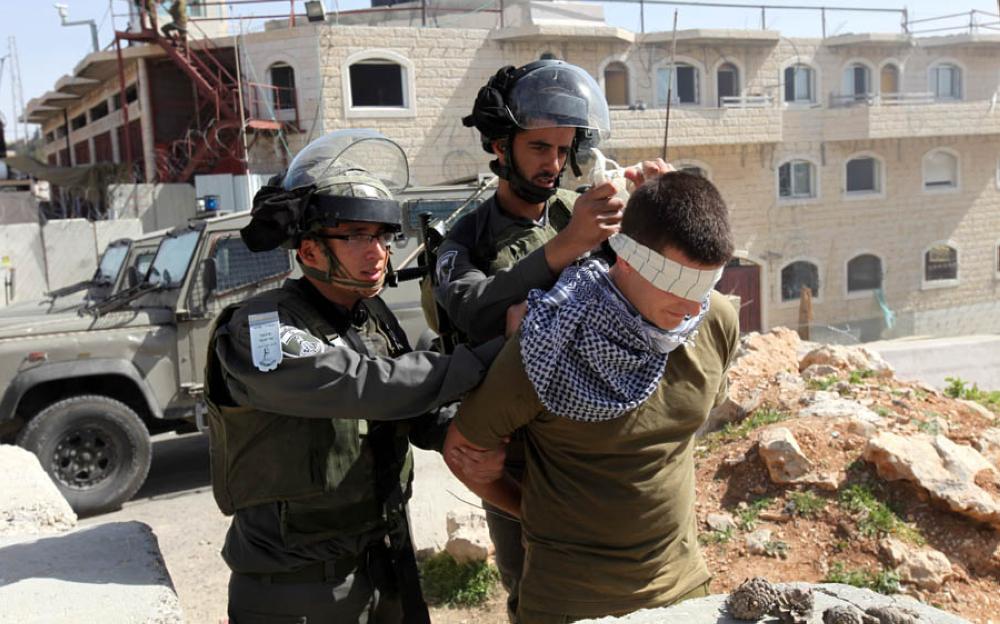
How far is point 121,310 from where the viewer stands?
19.6ft

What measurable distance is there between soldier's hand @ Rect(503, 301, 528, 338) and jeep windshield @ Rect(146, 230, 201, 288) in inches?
183

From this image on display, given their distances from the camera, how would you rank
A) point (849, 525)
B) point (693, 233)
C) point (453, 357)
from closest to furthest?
point (693, 233), point (453, 357), point (849, 525)

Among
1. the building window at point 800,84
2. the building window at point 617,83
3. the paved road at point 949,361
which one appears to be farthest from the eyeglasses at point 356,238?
Answer: the building window at point 800,84

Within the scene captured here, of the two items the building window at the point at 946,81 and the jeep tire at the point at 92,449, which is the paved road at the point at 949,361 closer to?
the jeep tire at the point at 92,449

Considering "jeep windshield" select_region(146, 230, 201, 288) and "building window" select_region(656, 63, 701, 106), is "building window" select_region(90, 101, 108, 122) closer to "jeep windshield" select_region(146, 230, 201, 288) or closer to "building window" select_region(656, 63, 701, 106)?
"building window" select_region(656, 63, 701, 106)

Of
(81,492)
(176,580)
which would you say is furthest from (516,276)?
(81,492)

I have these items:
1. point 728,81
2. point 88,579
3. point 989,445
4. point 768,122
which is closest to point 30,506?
point 88,579

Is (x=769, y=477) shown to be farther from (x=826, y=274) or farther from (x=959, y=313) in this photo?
(x=959, y=313)

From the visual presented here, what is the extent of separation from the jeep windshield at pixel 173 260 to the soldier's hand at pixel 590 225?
4705 mm

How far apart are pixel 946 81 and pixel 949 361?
16.7 meters

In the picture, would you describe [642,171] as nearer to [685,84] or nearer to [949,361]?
[949,361]

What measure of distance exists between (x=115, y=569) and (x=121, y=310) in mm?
4045

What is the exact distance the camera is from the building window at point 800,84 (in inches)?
780

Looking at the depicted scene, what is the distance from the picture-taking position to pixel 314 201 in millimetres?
1942
